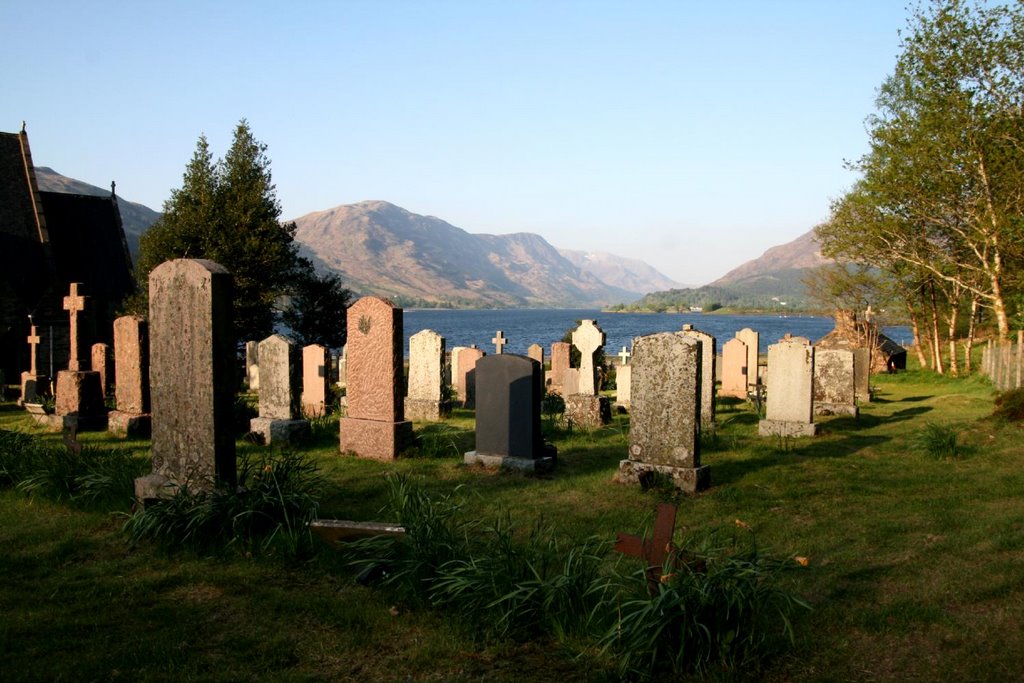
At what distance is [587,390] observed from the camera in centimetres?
1573

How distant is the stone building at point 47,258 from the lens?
1027 inches

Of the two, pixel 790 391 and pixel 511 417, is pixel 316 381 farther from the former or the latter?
pixel 790 391

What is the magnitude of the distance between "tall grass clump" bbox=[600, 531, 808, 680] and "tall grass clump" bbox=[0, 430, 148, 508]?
5013 millimetres

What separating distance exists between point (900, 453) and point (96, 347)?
48.6 feet

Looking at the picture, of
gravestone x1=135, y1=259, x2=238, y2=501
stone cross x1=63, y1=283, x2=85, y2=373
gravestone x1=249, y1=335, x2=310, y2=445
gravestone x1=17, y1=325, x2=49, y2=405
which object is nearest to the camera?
gravestone x1=135, y1=259, x2=238, y2=501

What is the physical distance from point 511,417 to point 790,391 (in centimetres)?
535

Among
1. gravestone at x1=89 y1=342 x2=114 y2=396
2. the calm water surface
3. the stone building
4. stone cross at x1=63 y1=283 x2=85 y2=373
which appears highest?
the stone building

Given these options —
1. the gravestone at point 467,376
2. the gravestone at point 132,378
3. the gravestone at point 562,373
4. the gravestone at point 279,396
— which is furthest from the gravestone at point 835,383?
the gravestone at point 132,378

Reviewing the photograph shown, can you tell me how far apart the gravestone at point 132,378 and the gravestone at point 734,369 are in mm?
12791

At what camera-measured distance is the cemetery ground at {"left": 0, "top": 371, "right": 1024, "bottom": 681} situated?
418 centimetres

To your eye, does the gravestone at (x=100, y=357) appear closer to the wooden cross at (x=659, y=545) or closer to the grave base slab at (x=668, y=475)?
the grave base slab at (x=668, y=475)

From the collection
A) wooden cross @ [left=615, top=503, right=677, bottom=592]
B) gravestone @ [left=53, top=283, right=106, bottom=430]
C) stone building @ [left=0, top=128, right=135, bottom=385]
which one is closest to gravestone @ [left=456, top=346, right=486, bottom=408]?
gravestone @ [left=53, top=283, right=106, bottom=430]

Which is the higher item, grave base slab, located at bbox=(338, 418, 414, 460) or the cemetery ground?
grave base slab, located at bbox=(338, 418, 414, 460)

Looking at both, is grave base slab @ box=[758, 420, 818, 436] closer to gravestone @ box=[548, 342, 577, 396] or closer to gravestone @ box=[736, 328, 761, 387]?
gravestone @ box=[548, 342, 577, 396]
